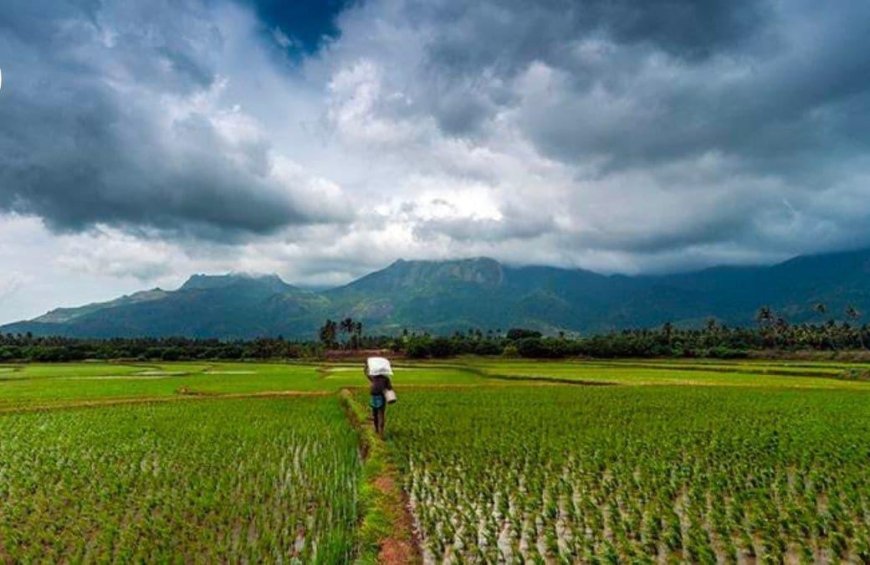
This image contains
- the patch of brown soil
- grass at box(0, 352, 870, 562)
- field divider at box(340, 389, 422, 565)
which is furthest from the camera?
grass at box(0, 352, 870, 562)

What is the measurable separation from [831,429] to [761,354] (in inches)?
3235

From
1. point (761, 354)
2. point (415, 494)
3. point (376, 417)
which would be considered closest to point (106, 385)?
point (376, 417)

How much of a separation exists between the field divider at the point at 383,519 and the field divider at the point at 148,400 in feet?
59.6

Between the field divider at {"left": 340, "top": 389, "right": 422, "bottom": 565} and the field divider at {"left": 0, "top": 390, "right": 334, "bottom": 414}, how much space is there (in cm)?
1817

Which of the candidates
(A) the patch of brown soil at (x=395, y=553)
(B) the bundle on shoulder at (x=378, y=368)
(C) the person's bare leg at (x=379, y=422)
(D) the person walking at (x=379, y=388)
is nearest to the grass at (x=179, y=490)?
(A) the patch of brown soil at (x=395, y=553)

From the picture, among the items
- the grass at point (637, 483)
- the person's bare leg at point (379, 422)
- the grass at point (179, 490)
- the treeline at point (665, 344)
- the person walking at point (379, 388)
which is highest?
the person walking at point (379, 388)

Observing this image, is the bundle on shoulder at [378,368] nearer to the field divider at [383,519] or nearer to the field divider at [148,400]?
the field divider at [383,519]

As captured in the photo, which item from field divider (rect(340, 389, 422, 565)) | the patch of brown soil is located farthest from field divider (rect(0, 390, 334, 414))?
the patch of brown soil

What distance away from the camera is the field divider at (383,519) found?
757 cm

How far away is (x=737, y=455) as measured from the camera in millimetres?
13602

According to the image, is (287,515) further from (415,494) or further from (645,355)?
(645,355)

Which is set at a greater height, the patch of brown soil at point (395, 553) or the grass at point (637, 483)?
the patch of brown soil at point (395, 553)

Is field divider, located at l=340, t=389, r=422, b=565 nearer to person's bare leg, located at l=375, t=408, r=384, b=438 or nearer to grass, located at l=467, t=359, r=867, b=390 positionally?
person's bare leg, located at l=375, t=408, r=384, b=438

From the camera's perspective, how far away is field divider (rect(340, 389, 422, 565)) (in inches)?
298
